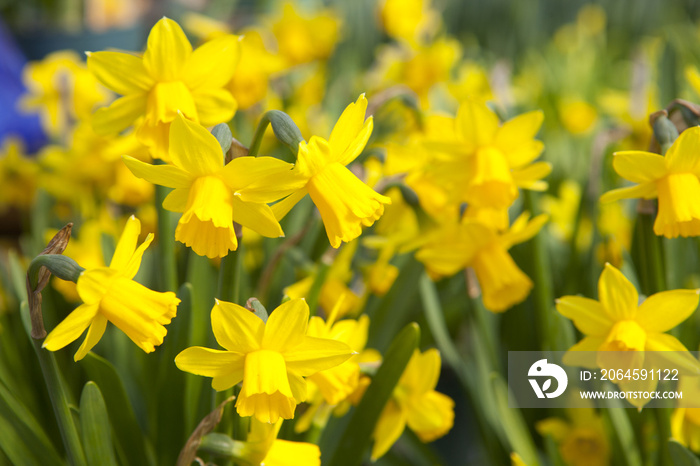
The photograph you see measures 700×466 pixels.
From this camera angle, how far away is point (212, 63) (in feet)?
2.47

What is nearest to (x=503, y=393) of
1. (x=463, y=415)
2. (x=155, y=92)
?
(x=463, y=415)

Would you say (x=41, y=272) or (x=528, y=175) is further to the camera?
(x=528, y=175)

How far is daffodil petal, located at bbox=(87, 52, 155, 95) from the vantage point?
29.0 inches

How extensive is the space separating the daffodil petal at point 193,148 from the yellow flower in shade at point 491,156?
40 cm

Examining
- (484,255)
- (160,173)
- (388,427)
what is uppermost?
(160,173)

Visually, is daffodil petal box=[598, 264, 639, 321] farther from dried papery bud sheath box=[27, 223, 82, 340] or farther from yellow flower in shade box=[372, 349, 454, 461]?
dried papery bud sheath box=[27, 223, 82, 340]

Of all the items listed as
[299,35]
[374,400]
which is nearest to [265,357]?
[374,400]

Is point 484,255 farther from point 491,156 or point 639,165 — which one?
point 639,165

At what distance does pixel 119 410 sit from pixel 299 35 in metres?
1.28

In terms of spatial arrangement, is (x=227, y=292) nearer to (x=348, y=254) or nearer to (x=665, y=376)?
(x=348, y=254)

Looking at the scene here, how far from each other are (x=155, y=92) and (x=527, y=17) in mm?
3601

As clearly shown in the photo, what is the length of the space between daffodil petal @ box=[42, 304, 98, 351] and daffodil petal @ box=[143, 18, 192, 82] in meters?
0.30

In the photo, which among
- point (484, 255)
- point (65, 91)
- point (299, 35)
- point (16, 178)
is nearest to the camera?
point (484, 255)

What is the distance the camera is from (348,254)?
1023mm
